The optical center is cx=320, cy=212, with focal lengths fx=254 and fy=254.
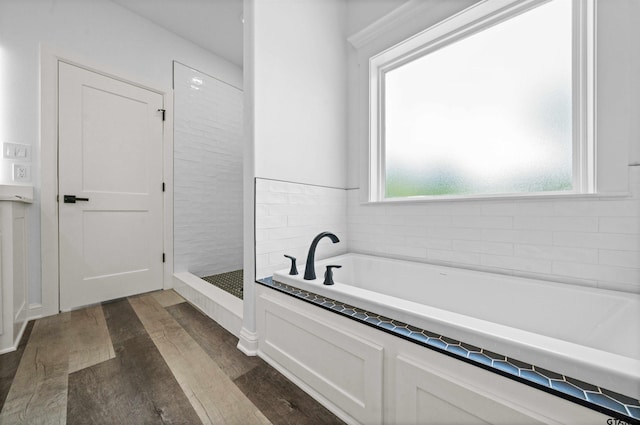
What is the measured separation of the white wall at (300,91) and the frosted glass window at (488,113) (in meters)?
0.44

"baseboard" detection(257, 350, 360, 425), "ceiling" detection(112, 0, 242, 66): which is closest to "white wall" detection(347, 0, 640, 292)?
"baseboard" detection(257, 350, 360, 425)

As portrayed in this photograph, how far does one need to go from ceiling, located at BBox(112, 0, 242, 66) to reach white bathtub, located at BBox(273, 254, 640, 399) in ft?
8.83

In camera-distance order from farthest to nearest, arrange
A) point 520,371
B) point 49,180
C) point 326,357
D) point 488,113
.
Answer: point 49,180
point 488,113
point 326,357
point 520,371

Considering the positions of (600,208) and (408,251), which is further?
(408,251)

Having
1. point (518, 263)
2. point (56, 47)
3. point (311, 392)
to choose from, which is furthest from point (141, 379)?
point (56, 47)

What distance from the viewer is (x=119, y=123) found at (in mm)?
2436

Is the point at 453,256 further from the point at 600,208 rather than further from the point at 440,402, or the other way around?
the point at 440,402

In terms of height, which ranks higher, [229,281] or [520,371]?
[520,371]

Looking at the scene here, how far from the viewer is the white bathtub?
642mm

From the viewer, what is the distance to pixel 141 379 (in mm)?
1299

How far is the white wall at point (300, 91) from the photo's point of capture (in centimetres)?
161

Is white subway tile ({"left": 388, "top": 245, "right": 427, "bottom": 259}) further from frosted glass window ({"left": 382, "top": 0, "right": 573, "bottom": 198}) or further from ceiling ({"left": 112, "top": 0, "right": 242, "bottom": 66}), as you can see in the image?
ceiling ({"left": 112, "top": 0, "right": 242, "bottom": 66})

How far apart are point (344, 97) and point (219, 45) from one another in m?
1.90

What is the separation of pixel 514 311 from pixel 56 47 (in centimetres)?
379
